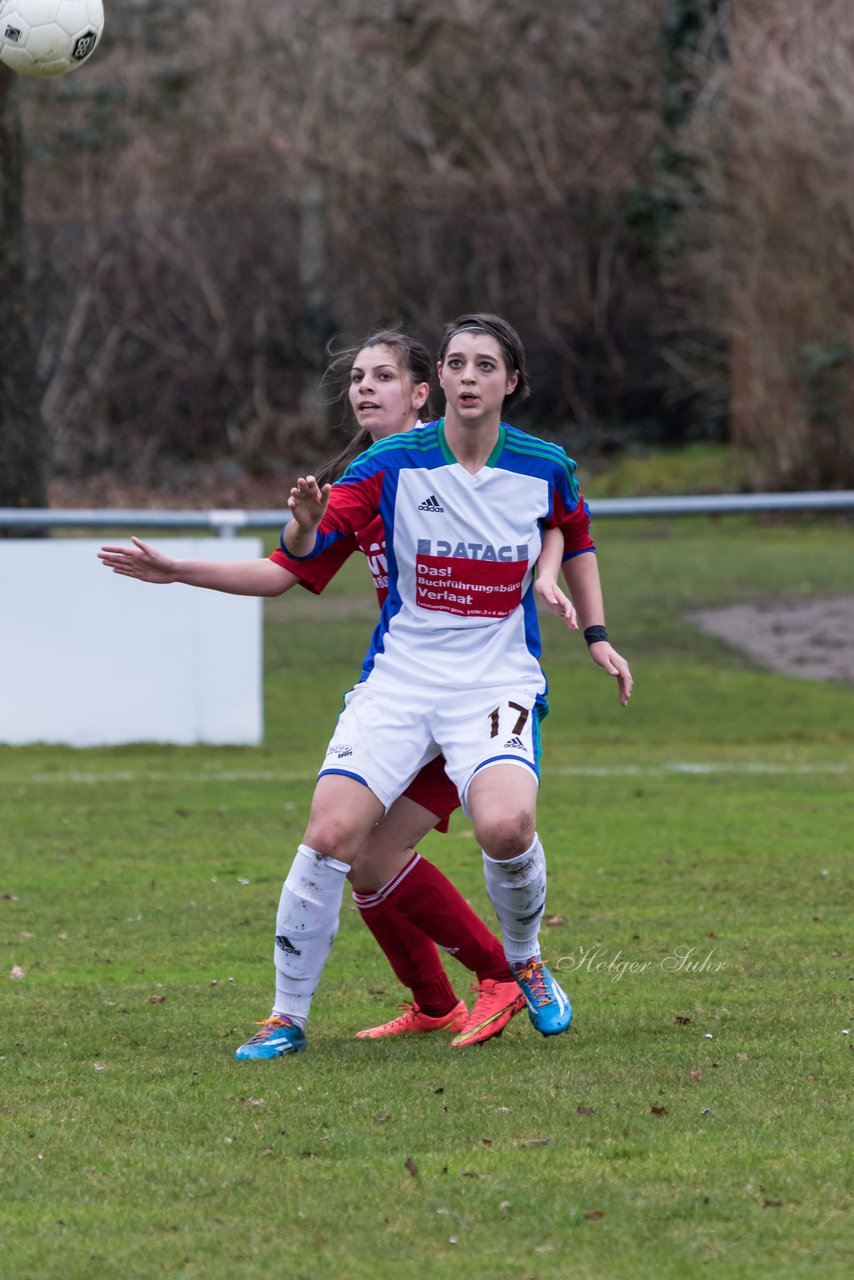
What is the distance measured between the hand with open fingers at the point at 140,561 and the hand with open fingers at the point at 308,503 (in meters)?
0.36

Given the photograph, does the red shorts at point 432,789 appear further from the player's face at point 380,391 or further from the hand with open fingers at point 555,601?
the player's face at point 380,391

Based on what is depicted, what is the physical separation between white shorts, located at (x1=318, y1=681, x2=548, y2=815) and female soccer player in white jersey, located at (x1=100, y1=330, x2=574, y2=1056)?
0.22 m

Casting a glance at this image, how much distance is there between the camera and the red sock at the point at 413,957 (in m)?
5.21

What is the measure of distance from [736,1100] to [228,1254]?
1512 millimetres

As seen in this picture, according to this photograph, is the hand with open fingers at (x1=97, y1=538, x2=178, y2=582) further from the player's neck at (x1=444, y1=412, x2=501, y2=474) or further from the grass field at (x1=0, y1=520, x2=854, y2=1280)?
the grass field at (x1=0, y1=520, x2=854, y2=1280)

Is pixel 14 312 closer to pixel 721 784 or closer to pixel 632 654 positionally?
pixel 632 654

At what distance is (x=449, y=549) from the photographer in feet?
16.4

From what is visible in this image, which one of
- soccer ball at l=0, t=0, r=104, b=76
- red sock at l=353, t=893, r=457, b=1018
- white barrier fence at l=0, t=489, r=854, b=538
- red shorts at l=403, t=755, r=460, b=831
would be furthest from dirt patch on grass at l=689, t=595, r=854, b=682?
red shorts at l=403, t=755, r=460, b=831

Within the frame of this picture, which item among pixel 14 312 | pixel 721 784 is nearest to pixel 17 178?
pixel 14 312

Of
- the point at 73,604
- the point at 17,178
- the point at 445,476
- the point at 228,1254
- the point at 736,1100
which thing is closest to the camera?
the point at 228,1254

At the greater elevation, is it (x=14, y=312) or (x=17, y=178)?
(x=17, y=178)

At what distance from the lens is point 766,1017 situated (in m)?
5.21

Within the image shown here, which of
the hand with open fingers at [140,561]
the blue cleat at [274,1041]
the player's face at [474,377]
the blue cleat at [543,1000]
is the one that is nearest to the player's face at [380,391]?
the player's face at [474,377]

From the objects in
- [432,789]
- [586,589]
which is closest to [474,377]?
[586,589]
